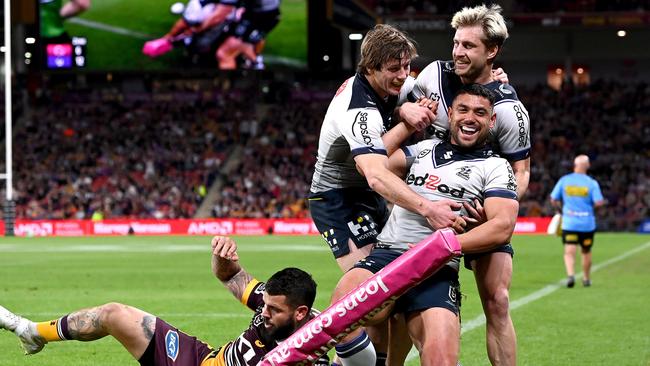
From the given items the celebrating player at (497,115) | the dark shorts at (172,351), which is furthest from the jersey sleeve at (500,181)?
Result: the dark shorts at (172,351)

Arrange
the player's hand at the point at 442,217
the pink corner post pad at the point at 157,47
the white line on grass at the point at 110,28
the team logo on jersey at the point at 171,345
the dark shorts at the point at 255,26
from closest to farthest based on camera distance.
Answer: the player's hand at the point at 442,217 → the team logo on jersey at the point at 171,345 → the dark shorts at the point at 255,26 → the white line on grass at the point at 110,28 → the pink corner post pad at the point at 157,47

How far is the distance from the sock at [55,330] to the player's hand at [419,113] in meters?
2.55

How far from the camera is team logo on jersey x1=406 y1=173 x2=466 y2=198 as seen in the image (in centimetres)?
673

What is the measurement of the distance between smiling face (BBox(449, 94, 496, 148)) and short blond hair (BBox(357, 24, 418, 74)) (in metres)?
0.50

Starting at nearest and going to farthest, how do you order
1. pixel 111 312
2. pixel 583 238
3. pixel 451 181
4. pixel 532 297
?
pixel 451 181, pixel 111 312, pixel 532 297, pixel 583 238

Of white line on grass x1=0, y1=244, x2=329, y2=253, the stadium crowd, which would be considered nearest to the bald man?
white line on grass x1=0, y1=244, x2=329, y2=253

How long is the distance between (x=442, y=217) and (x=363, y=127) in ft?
2.93

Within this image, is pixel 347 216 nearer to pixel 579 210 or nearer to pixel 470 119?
pixel 470 119

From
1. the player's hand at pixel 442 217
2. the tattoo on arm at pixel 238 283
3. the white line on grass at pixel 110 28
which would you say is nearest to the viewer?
the player's hand at pixel 442 217

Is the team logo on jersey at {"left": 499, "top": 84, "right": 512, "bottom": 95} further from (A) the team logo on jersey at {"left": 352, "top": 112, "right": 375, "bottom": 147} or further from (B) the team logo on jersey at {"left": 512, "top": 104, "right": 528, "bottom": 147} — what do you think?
(A) the team logo on jersey at {"left": 352, "top": 112, "right": 375, "bottom": 147}

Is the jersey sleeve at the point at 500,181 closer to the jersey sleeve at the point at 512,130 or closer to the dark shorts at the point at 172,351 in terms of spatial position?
Result: the jersey sleeve at the point at 512,130

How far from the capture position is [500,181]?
21.9 ft

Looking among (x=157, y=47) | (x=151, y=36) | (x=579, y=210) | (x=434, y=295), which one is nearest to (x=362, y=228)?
(x=434, y=295)

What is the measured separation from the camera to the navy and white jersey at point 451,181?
6711 millimetres
